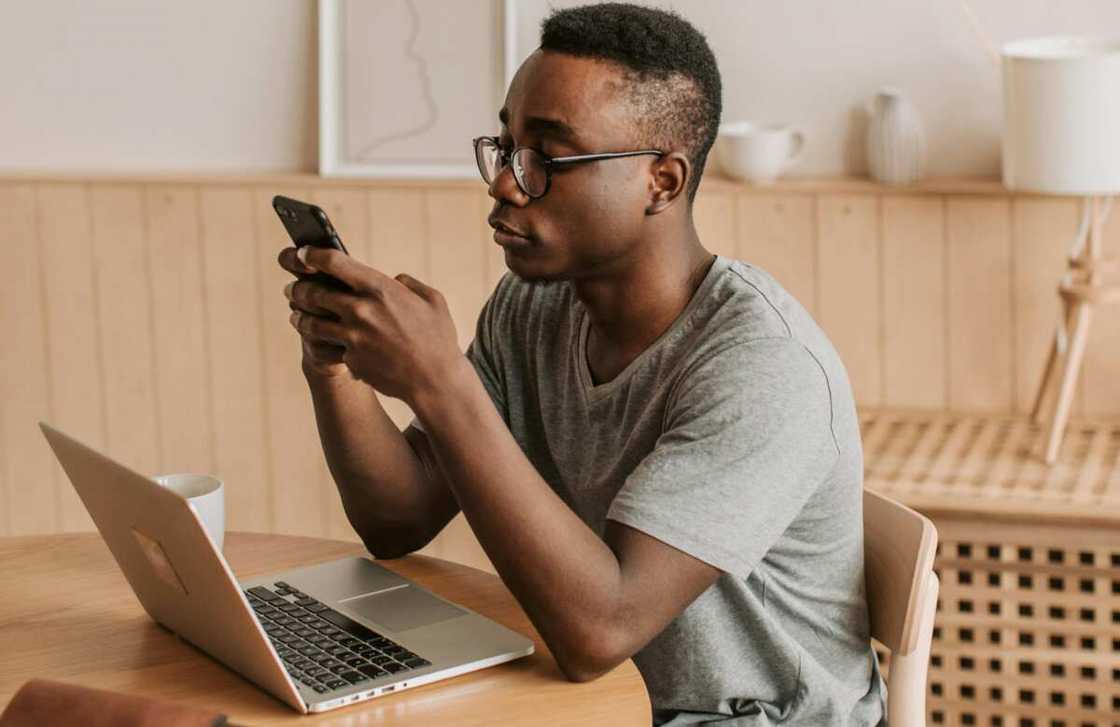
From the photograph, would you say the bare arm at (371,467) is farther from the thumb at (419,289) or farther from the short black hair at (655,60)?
the short black hair at (655,60)

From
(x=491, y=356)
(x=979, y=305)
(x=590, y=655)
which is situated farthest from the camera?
(x=979, y=305)

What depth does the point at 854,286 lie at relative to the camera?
9.12 ft

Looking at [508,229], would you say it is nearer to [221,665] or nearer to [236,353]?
[221,665]

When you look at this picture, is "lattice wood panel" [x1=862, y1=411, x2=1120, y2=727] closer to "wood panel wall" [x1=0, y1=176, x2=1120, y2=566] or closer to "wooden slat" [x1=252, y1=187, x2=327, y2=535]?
"wood panel wall" [x1=0, y1=176, x2=1120, y2=566]

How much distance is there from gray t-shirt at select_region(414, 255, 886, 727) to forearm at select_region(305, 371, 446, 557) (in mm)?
161

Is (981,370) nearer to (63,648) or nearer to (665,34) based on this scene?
(665,34)

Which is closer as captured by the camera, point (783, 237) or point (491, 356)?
point (491, 356)

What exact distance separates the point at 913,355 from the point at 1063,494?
50 centimetres

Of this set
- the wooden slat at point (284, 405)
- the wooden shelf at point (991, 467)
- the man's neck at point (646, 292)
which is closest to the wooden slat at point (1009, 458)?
the wooden shelf at point (991, 467)

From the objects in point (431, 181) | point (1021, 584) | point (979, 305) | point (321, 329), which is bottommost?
point (1021, 584)

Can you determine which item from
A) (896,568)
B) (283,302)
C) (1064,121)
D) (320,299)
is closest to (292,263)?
(320,299)

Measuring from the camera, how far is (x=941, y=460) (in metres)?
2.52

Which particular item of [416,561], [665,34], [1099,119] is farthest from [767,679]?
[1099,119]

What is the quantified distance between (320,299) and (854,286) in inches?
62.0
